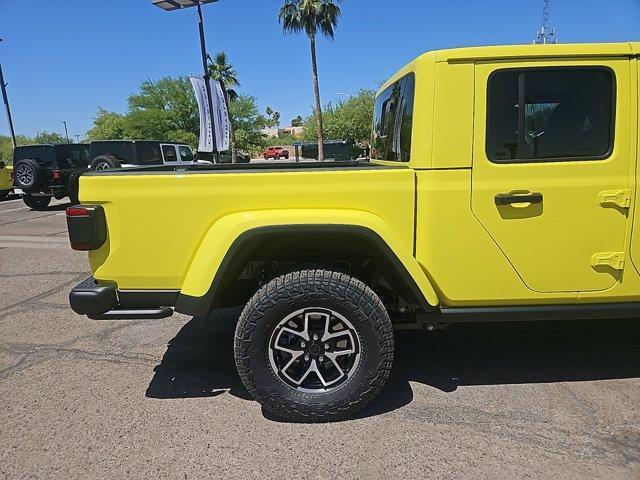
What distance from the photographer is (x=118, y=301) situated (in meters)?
2.61

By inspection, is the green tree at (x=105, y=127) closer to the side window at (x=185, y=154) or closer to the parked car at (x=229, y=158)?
the parked car at (x=229, y=158)

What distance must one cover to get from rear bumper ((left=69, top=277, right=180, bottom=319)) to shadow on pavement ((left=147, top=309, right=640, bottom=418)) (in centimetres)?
70

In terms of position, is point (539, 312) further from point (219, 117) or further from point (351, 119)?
point (351, 119)

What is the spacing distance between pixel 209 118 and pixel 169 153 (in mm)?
1858

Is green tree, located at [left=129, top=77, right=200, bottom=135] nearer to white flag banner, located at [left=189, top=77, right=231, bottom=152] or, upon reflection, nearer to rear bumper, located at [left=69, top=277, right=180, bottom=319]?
white flag banner, located at [left=189, top=77, right=231, bottom=152]

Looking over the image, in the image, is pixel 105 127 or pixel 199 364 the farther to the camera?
pixel 105 127

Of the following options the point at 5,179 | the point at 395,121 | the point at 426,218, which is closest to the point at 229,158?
the point at 5,179

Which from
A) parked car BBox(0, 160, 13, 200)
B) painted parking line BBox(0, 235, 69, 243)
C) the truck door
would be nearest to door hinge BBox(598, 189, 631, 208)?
the truck door

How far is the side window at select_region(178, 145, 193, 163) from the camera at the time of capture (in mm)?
15042

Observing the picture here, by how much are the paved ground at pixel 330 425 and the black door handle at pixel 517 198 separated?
1280 millimetres

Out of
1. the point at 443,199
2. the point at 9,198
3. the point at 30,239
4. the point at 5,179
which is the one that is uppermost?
the point at 443,199

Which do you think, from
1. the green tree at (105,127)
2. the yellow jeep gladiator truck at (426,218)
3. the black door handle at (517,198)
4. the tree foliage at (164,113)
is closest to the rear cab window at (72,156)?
the yellow jeep gladiator truck at (426,218)

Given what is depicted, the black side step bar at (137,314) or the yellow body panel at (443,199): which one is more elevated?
the yellow body panel at (443,199)

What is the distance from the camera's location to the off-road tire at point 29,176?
12.0 metres
